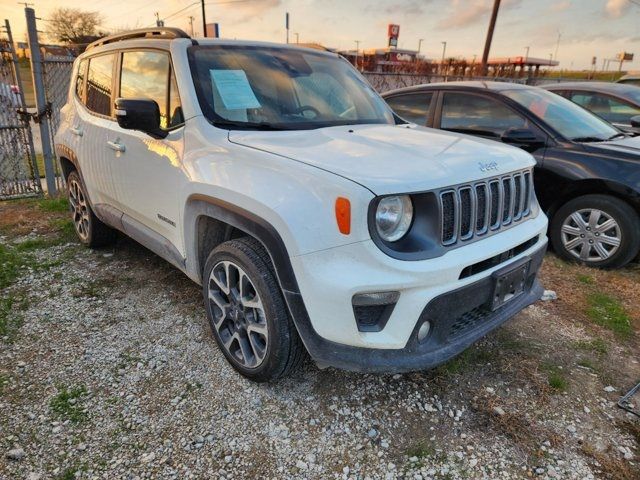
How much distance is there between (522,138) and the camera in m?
4.69

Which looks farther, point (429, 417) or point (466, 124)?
point (466, 124)

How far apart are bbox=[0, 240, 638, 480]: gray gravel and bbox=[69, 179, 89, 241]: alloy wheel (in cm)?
156

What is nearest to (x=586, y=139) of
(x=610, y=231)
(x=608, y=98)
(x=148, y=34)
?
(x=610, y=231)

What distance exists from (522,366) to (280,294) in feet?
5.54

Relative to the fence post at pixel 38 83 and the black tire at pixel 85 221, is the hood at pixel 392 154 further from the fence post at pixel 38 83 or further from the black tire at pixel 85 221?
the fence post at pixel 38 83

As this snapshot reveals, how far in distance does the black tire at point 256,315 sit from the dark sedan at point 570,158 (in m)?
3.34

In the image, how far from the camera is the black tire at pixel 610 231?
420cm

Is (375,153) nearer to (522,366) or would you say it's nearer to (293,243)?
(293,243)

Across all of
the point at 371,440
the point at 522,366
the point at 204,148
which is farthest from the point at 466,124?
the point at 371,440

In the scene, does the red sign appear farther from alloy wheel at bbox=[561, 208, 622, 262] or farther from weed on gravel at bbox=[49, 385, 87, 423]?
weed on gravel at bbox=[49, 385, 87, 423]

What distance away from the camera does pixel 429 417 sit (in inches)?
98.4

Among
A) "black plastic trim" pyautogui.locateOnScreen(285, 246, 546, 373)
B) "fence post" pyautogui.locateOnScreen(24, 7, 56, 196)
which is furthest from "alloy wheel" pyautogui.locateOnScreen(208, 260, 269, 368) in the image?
"fence post" pyautogui.locateOnScreen(24, 7, 56, 196)

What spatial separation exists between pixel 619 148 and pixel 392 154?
326 centimetres

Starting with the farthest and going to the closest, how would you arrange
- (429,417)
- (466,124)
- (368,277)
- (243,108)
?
(466,124)
(243,108)
(429,417)
(368,277)
